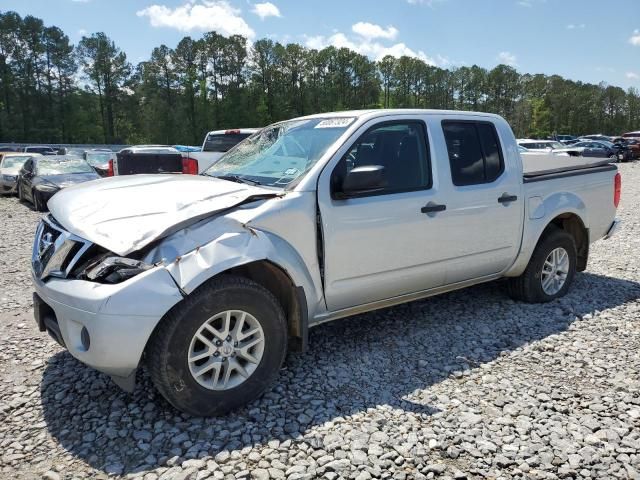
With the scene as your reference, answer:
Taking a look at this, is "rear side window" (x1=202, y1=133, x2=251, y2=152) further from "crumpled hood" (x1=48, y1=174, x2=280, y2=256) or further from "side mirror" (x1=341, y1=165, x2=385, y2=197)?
"side mirror" (x1=341, y1=165, x2=385, y2=197)

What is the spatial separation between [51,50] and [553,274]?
262 ft

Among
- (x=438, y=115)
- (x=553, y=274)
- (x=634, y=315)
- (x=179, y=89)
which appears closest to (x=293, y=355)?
(x=438, y=115)

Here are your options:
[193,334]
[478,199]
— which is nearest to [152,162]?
[478,199]

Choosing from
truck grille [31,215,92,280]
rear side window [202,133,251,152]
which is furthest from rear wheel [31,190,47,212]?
truck grille [31,215,92,280]

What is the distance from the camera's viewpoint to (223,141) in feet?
40.7

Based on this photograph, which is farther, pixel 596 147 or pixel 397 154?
pixel 596 147

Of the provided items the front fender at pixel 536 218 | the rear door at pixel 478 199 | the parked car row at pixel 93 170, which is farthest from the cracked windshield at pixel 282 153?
the parked car row at pixel 93 170

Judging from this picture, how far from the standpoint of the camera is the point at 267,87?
7994cm

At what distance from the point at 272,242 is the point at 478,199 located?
6.78ft

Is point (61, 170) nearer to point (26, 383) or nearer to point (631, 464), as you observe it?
point (26, 383)

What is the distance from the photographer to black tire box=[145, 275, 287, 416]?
9.44ft

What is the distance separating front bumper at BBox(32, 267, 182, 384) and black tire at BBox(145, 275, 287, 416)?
0.10 metres

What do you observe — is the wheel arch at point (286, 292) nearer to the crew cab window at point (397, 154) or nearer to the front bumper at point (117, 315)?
the front bumper at point (117, 315)

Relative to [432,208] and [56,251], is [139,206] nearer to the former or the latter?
[56,251]
